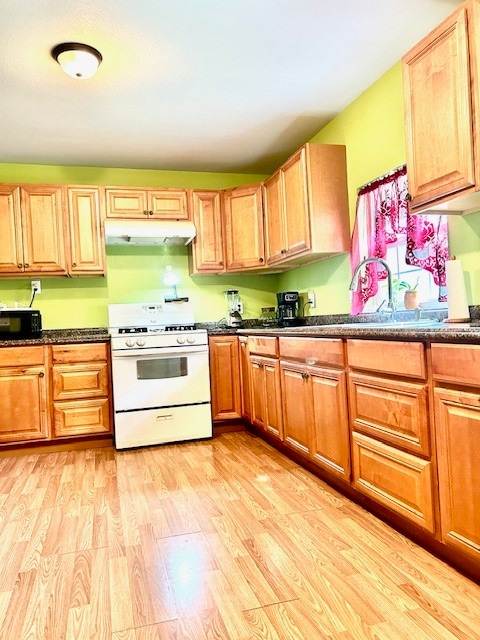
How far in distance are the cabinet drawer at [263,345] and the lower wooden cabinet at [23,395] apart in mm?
1588

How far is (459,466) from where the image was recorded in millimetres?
1547

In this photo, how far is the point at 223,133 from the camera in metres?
3.60

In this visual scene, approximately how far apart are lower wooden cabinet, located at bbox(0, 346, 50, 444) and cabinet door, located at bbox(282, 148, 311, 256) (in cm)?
209

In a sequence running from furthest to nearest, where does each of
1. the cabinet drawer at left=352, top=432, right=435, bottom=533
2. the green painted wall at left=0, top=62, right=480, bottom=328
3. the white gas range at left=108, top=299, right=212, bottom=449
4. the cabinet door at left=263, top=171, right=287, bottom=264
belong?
the cabinet door at left=263, top=171, right=287, bottom=264
the white gas range at left=108, top=299, right=212, bottom=449
the green painted wall at left=0, top=62, right=480, bottom=328
the cabinet drawer at left=352, top=432, right=435, bottom=533

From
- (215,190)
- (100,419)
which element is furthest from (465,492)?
(215,190)

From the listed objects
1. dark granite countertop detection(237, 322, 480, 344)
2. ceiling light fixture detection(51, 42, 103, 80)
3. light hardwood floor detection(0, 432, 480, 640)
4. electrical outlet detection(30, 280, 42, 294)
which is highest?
ceiling light fixture detection(51, 42, 103, 80)

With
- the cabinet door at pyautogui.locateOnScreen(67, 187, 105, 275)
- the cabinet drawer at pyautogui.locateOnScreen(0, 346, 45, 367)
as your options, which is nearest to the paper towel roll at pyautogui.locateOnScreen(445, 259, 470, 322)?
the cabinet door at pyautogui.locateOnScreen(67, 187, 105, 275)

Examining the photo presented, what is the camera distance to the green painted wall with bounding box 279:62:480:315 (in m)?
2.24

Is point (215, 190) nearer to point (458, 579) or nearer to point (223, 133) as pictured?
point (223, 133)

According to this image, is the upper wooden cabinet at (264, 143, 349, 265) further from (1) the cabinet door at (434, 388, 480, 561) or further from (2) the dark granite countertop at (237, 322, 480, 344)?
(1) the cabinet door at (434, 388, 480, 561)

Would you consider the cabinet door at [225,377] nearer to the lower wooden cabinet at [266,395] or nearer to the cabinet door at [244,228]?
the lower wooden cabinet at [266,395]

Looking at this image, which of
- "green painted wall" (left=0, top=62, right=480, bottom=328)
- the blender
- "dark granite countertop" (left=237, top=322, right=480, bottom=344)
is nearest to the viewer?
"dark granite countertop" (left=237, top=322, right=480, bottom=344)

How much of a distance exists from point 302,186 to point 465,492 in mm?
2374

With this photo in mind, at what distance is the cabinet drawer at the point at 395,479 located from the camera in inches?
67.4
